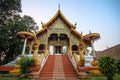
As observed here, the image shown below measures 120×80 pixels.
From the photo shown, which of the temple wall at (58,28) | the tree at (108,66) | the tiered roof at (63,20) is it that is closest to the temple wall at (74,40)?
the tiered roof at (63,20)

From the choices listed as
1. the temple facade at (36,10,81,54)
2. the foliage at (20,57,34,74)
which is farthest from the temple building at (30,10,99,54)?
the foliage at (20,57,34,74)

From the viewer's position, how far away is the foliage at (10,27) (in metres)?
18.2

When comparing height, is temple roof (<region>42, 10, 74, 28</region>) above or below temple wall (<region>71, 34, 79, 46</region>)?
above

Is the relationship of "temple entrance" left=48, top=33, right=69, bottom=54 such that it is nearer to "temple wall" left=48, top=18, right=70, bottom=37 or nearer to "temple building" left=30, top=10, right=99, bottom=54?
"temple building" left=30, top=10, right=99, bottom=54

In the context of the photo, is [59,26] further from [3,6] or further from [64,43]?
[3,6]

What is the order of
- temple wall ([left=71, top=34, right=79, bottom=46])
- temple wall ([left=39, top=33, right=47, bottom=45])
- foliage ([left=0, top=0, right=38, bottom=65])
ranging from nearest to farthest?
foliage ([left=0, top=0, right=38, bottom=65])
temple wall ([left=39, top=33, right=47, bottom=45])
temple wall ([left=71, top=34, right=79, bottom=46])

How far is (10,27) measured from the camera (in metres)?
18.9

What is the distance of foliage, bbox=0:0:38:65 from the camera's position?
59.8 ft

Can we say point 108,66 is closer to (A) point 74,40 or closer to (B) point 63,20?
(A) point 74,40

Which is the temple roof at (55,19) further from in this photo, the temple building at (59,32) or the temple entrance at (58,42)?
the temple entrance at (58,42)

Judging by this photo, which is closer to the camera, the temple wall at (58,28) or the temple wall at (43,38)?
the temple wall at (43,38)

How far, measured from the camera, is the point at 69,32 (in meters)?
20.9

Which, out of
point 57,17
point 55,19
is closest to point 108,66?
point 55,19

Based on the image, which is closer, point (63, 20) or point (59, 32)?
point (59, 32)
